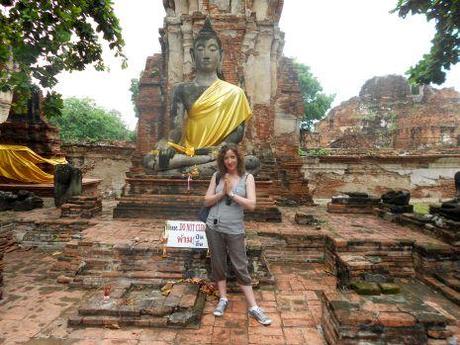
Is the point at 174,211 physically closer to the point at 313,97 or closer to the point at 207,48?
the point at 207,48

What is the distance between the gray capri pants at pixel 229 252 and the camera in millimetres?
3201

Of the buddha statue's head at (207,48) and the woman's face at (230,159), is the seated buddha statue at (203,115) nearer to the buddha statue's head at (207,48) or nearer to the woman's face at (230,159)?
the buddha statue's head at (207,48)

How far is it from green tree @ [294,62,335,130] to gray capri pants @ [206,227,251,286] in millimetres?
19761

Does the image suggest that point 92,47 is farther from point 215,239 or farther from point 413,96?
point 413,96

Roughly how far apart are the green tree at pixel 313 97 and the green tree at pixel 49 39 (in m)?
17.6

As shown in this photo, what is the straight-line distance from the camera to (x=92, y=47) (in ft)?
19.9

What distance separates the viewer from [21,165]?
8797 millimetres

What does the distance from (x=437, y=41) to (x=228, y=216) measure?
5.56 metres

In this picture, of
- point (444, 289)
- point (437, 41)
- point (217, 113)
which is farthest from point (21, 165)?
point (437, 41)

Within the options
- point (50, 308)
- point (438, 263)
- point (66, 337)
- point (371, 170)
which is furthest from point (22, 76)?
point (371, 170)

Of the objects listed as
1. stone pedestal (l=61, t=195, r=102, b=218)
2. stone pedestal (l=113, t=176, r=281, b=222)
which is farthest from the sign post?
stone pedestal (l=61, t=195, r=102, b=218)

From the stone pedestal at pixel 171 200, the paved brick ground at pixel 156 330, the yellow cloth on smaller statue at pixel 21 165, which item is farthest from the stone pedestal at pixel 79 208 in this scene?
the yellow cloth on smaller statue at pixel 21 165

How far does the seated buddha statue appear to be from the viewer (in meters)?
6.65

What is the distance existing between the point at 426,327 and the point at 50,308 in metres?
3.58
